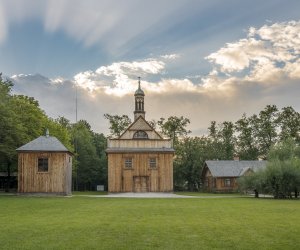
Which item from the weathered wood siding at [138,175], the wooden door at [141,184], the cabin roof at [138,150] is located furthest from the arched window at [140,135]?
the wooden door at [141,184]

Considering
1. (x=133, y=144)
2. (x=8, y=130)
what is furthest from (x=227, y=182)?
(x=8, y=130)

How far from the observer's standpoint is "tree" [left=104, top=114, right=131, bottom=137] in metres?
76.6

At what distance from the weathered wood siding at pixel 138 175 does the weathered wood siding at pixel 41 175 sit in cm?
1087

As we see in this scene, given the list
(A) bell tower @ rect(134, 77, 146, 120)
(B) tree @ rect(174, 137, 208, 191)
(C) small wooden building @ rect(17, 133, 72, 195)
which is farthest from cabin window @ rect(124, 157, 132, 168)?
(B) tree @ rect(174, 137, 208, 191)

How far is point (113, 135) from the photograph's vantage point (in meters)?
76.4

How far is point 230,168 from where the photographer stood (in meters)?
57.4

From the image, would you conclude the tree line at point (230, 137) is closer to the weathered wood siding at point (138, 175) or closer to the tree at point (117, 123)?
the tree at point (117, 123)

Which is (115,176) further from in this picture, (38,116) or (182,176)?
(182,176)

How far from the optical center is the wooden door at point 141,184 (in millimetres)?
48312

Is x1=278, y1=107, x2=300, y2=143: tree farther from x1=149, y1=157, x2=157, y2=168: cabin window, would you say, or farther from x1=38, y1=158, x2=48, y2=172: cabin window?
x1=38, y1=158, x2=48, y2=172: cabin window

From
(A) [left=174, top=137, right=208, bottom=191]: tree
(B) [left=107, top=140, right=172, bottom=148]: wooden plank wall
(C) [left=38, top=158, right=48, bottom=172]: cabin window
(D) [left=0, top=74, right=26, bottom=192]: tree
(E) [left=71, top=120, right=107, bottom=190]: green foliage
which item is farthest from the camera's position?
(A) [left=174, top=137, right=208, bottom=191]: tree

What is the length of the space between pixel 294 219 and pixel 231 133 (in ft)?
204

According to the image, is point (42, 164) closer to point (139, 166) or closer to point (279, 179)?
point (139, 166)

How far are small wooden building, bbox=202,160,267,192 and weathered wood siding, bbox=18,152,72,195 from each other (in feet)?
78.8
